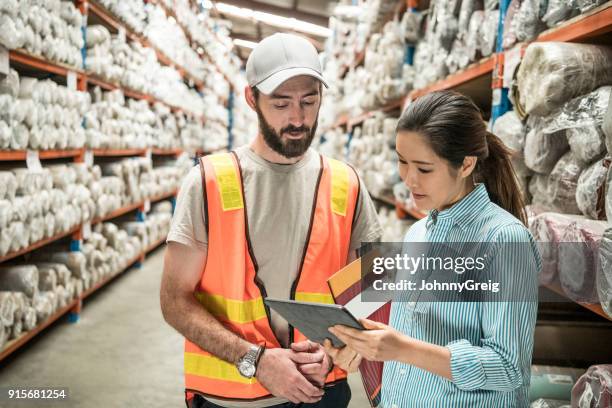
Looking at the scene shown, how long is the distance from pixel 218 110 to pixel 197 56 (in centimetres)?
256

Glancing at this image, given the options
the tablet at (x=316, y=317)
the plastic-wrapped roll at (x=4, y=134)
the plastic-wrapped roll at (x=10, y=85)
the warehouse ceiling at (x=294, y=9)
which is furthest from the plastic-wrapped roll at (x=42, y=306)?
→ the warehouse ceiling at (x=294, y=9)

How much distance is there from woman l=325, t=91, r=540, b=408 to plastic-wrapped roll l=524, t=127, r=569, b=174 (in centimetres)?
42

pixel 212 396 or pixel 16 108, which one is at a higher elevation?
pixel 16 108

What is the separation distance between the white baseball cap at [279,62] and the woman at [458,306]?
0.45 meters

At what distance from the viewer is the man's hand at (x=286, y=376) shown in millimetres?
1452

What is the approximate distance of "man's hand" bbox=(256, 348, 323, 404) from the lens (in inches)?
57.2

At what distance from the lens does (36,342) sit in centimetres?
398

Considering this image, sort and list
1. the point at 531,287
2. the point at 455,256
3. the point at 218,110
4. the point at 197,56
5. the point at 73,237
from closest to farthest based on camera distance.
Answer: the point at 531,287, the point at 455,256, the point at 73,237, the point at 197,56, the point at 218,110

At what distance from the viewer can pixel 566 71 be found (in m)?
1.59

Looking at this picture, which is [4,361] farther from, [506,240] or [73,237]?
[506,240]

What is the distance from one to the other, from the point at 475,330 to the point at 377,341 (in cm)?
22

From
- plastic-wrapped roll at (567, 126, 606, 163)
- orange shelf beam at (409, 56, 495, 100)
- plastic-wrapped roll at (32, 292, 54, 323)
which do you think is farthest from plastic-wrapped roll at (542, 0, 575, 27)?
plastic-wrapped roll at (32, 292, 54, 323)

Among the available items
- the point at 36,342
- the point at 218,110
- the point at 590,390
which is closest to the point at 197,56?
the point at 218,110

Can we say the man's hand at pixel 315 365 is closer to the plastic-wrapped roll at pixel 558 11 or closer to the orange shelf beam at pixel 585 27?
the orange shelf beam at pixel 585 27
